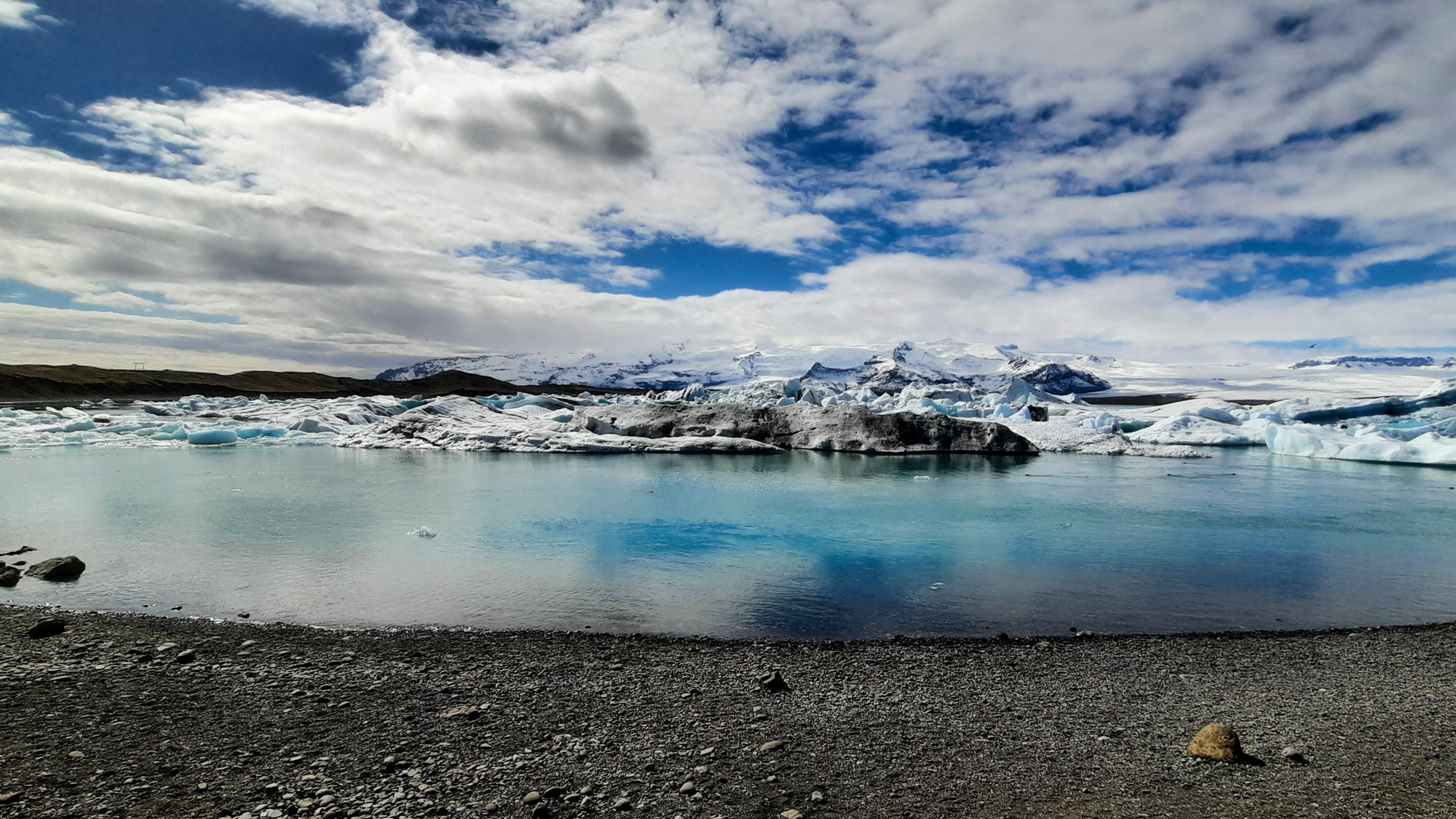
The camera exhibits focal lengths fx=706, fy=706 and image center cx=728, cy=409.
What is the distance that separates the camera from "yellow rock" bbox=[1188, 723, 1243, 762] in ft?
9.99

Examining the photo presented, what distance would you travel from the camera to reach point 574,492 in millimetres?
12477

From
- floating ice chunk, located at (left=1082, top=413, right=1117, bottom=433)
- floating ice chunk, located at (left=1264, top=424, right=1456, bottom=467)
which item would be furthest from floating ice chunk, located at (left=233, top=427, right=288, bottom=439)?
floating ice chunk, located at (left=1264, top=424, right=1456, bottom=467)

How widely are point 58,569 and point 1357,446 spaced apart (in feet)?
95.3

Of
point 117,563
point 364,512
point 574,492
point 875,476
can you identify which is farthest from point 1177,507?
point 117,563

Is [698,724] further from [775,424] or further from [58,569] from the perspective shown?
[775,424]

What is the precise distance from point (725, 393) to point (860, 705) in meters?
39.7

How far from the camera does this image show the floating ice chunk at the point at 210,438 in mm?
22156

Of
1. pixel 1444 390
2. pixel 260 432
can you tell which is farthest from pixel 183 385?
pixel 1444 390

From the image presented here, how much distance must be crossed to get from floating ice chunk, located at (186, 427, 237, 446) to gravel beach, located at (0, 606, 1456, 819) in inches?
817

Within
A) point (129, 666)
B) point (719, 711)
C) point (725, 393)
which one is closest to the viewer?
point (719, 711)

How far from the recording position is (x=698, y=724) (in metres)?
3.42

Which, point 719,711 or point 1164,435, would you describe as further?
point 1164,435

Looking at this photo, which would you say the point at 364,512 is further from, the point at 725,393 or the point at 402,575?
the point at 725,393

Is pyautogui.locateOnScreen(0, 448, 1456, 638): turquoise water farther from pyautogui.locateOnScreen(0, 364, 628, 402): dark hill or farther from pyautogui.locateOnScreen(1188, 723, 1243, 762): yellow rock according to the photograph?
pyautogui.locateOnScreen(0, 364, 628, 402): dark hill
